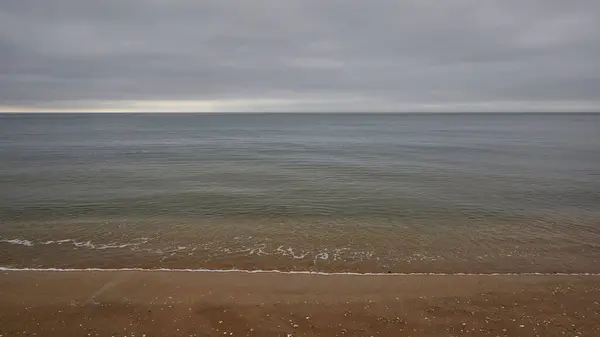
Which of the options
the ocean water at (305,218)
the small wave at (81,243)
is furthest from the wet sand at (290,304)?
the small wave at (81,243)

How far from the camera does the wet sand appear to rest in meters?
11.7

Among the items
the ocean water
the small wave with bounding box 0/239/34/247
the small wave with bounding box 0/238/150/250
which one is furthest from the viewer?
the small wave with bounding box 0/239/34/247

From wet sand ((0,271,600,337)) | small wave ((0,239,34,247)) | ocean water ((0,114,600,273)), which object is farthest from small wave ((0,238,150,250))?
wet sand ((0,271,600,337))

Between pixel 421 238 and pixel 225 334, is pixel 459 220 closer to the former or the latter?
pixel 421 238

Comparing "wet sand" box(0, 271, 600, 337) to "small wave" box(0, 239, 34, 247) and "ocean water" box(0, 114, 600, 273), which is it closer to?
"ocean water" box(0, 114, 600, 273)

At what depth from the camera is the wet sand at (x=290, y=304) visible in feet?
38.3

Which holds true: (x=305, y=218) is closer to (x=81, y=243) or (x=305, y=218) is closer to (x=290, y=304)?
(x=290, y=304)

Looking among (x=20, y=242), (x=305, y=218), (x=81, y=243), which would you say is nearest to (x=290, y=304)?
(x=305, y=218)

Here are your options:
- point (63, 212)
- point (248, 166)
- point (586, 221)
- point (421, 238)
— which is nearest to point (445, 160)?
point (248, 166)

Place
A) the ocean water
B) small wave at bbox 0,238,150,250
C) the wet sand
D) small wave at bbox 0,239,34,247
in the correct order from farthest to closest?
small wave at bbox 0,239,34,247
small wave at bbox 0,238,150,250
the ocean water
the wet sand

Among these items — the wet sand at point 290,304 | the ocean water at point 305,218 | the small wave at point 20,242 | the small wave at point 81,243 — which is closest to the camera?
the wet sand at point 290,304

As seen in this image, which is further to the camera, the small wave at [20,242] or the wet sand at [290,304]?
the small wave at [20,242]

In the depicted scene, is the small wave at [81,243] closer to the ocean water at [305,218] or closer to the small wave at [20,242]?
the small wave at [20,242]

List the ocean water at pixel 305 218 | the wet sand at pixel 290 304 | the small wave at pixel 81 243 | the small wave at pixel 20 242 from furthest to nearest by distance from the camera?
the small wave at pixel 20 242
the small wave at pixel 81 243
the ocean water at pixel 305 218
the wet sand at pixel 290 304
